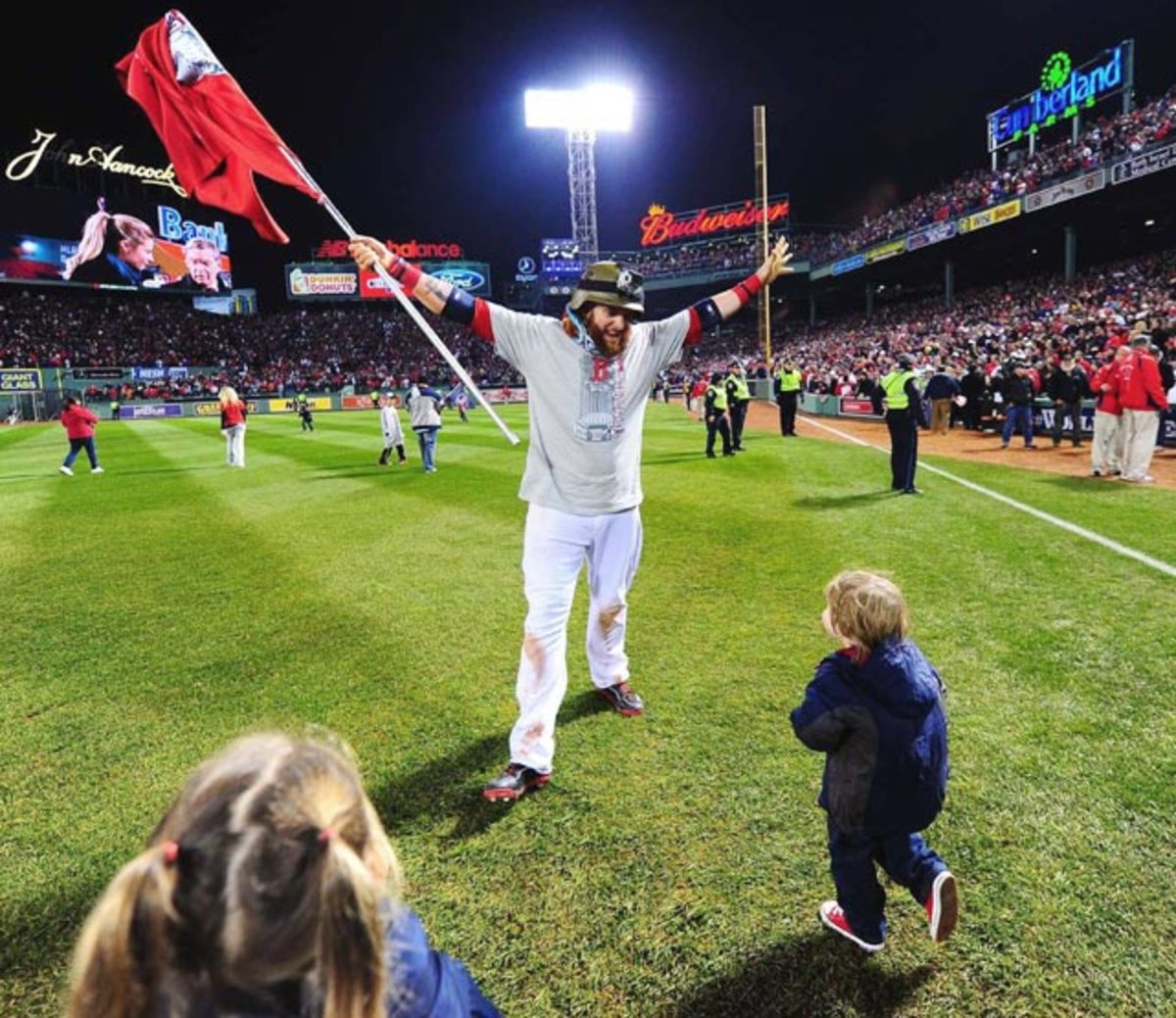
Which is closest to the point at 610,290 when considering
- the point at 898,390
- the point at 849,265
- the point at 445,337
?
the point at 898,390

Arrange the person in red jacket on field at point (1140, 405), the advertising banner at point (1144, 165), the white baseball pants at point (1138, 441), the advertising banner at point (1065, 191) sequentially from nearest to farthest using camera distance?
the person in red jacket on field at point (1140, 405) → the white baseball pants at point (1138, 441) → the advertising banner at point (1144, 165) → the advertising banner at point (1065, 191)

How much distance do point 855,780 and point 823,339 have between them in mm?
57630

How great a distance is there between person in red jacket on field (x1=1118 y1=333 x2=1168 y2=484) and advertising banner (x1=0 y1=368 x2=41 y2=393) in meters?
59.7

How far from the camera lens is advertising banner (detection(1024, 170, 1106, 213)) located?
2958cm

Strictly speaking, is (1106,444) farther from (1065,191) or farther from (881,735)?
(1065,191)

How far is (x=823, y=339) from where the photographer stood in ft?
184

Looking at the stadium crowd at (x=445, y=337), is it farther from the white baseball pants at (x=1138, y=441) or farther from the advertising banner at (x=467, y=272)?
the white baseball pants at (x=1138, y=441)

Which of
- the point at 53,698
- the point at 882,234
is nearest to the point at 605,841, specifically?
the point at 53,698

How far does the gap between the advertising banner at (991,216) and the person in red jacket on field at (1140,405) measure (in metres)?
27.1

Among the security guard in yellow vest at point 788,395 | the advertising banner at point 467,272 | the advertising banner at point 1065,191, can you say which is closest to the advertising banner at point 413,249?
the advertising banner at point 467,272

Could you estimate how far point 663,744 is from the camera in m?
4.08

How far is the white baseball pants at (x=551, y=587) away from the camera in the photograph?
12.1 ft

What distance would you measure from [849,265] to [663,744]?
52.0 meters

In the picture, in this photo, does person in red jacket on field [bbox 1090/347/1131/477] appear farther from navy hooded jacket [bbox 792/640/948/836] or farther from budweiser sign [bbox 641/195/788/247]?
budweiser sign [bbox 641/195/788/247]
